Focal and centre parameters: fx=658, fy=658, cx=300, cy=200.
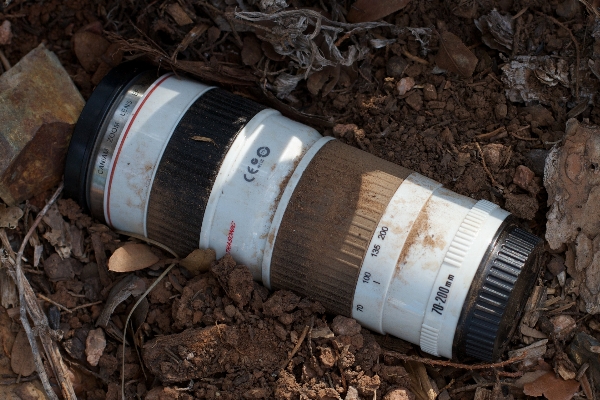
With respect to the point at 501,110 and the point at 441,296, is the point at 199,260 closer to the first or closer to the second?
the point at 441,296

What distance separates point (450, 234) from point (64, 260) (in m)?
1.39

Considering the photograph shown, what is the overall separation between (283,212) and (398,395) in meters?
0.70

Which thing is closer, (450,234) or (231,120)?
(450,234)

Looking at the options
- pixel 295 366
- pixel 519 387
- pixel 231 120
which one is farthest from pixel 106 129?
pixel 519 387

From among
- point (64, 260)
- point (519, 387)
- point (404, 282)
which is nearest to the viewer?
point (404, 282)

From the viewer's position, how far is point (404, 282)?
207 cm

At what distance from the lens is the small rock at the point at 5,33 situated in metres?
2.56

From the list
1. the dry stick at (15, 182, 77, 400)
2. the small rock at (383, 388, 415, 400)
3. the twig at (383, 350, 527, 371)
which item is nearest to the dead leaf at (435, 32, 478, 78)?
the twig at (383, 350, 527, 371)

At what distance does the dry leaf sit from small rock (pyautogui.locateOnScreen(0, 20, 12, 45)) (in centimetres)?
96

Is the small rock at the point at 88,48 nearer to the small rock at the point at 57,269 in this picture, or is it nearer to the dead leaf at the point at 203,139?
the dead leaf at the point at 203,139

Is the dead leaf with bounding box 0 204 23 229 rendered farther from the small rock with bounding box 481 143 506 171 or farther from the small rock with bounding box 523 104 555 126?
the small rock with bounding box 523 104 555 126

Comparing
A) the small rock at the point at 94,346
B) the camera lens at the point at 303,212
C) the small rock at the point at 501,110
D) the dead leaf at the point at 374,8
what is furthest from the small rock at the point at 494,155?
the small rock at the point at 94,346

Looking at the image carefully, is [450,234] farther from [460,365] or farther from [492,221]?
[460,365]

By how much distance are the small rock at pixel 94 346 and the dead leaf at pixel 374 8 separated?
59.4 inches
